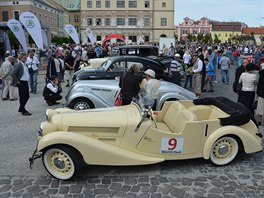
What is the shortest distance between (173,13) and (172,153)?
87270mm

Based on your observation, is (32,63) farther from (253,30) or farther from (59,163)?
(253,30)

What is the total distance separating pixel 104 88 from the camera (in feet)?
29.8

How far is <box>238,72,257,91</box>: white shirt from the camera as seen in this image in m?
7.57

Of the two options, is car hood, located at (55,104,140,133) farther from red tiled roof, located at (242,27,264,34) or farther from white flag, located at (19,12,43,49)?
red tiled roof, located at (242,27,264,34)

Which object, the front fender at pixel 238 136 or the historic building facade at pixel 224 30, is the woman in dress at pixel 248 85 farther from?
the historic building facade at pixel 224 30

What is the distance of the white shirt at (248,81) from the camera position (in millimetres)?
7574

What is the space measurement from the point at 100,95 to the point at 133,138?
13.3ft

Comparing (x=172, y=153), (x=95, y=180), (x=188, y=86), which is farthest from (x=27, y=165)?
(x=188, y=86)

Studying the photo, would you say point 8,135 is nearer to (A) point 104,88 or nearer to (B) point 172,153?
(A) point 104,88

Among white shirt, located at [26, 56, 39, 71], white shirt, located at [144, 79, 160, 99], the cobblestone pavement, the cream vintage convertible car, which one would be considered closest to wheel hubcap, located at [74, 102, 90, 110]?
the cobblestone pavement

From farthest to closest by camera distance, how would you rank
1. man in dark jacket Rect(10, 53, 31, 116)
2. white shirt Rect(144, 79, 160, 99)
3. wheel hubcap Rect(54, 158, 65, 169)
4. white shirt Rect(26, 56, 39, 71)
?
white shirt Rect(26, 56, 39, 71) < man in dark jacket Rect(10, 53, 31, 116) < white shirt Rect(144, 79, 160, 99) < wheel hubcap Rect(54, 158, 65, 169)

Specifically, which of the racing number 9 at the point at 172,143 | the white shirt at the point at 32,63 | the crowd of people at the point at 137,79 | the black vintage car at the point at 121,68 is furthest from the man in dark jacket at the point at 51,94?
the racing number 9 at the point at 172,143

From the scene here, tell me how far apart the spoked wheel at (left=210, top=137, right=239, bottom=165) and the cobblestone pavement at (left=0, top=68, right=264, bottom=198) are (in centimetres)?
13

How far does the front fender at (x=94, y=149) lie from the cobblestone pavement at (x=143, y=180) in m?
0.29
